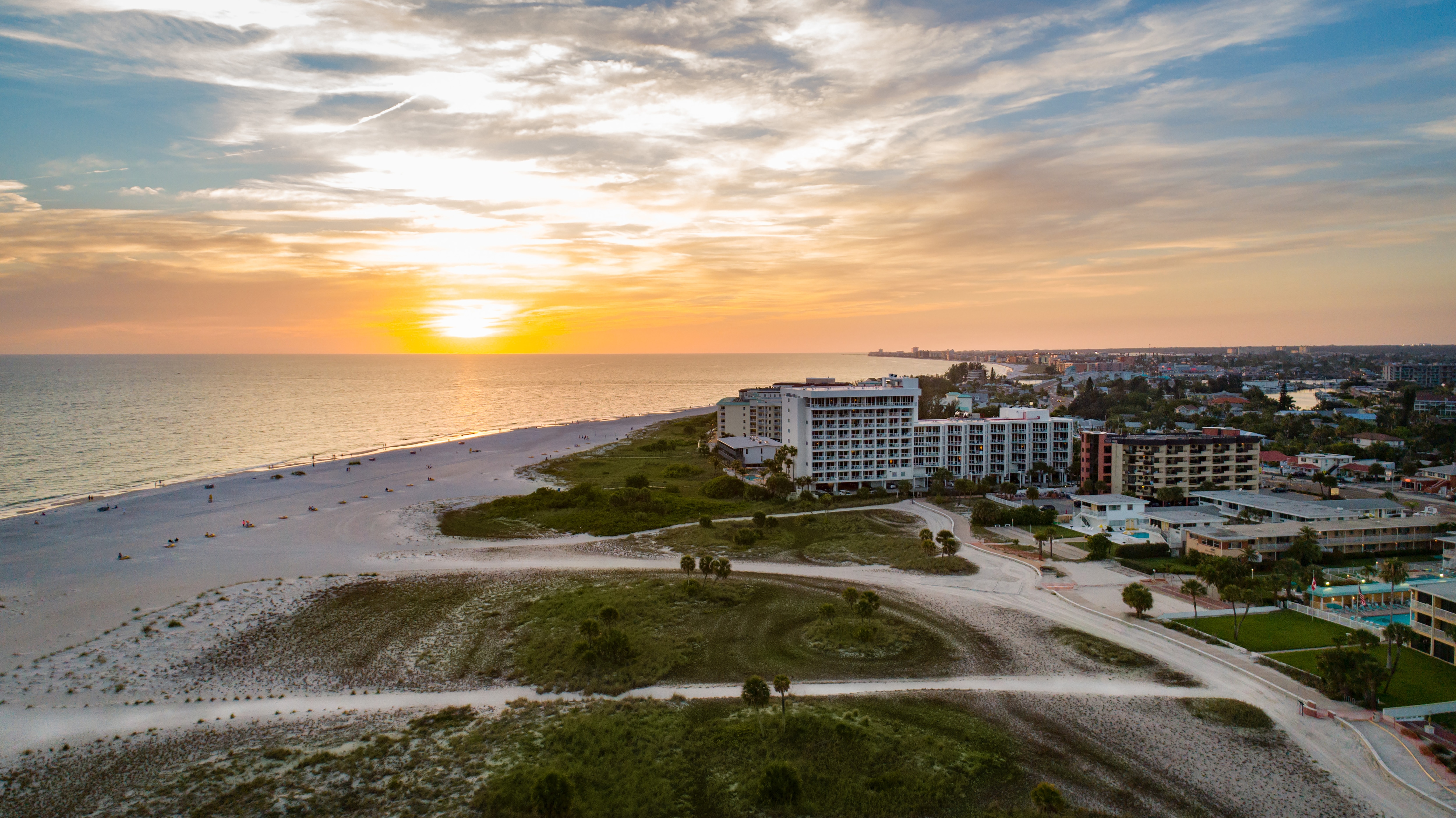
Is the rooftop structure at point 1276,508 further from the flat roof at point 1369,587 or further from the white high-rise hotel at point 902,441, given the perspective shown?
the white high-rise hotel at point 902,441

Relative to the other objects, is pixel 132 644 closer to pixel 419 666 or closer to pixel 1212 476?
pixel 419 666

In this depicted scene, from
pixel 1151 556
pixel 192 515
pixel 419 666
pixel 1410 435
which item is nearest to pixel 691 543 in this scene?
pixel 419 666

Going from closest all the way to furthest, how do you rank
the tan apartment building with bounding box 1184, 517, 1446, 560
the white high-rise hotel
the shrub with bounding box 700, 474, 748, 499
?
the tan apartment building with bounding box 1184, 517, 1446, 560
the shrub with bounding box 700, 474, 748, 499
the white high-rise hotel

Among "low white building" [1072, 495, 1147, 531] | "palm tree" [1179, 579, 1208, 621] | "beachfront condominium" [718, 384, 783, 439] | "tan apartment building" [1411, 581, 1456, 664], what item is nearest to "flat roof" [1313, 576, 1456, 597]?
"tan apartment building" [1411, 581, 1456, 664]

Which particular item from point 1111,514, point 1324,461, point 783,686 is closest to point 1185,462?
point 1111,514

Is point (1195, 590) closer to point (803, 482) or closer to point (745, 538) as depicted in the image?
point (745, 538)

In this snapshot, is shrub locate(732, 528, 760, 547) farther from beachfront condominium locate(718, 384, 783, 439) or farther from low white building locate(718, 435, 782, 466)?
beachfront condominium locate(718, 384, 783, 439)
